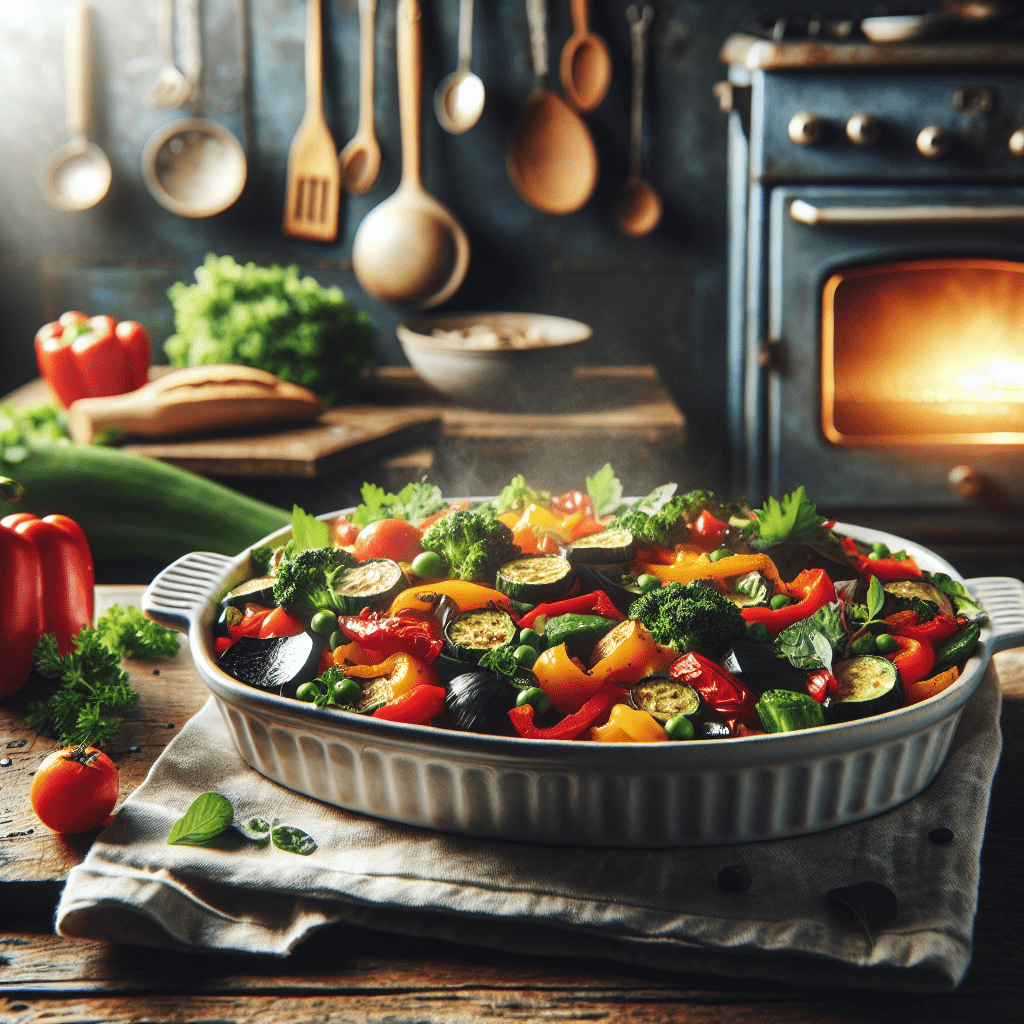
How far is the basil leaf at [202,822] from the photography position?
115 cm

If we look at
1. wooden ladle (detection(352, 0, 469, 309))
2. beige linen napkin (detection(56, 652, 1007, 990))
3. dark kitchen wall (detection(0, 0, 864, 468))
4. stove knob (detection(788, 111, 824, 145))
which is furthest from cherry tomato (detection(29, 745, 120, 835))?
dark kitchen wall (detection(0, 0, 864, 468))

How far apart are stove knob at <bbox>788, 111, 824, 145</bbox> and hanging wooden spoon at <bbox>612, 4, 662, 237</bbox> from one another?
81 centimetres

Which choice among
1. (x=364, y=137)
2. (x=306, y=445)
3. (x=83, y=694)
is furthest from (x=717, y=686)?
(x=364, y=137)

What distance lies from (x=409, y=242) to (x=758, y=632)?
8.65 ft

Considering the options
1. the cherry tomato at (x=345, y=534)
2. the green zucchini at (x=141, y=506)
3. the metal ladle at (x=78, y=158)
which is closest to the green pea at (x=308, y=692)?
the cherry tomato at (x=345, y=534)

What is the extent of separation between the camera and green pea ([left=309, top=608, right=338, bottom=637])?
133 centimetres

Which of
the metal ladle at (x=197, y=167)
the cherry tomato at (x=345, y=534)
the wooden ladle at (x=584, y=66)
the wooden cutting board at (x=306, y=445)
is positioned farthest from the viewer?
the metal ladle at (x=197, y=167)

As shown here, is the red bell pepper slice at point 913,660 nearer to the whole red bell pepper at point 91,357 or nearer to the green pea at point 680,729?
the green pea at point 680,729

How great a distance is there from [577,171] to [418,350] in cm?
99

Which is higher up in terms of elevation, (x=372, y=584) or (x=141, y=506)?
(x=372, y=584)

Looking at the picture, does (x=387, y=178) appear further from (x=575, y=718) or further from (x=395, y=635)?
(x=575, y=718)

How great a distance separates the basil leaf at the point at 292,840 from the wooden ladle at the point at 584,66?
→ 304cm

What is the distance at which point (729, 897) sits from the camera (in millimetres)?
1048

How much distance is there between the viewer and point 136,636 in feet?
5.47
